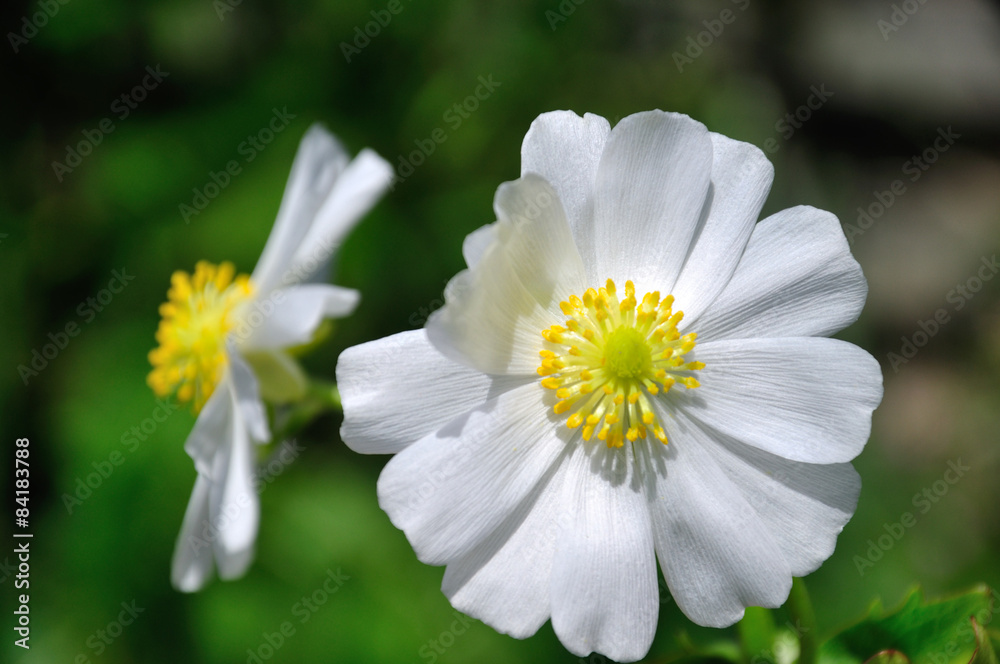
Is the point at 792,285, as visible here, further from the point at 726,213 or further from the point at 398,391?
the point at 398,391

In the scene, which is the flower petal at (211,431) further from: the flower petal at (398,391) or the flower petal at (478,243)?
the flower petal at (478,243)

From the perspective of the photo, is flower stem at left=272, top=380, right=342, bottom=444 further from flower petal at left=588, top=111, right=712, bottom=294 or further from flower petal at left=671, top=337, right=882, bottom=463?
flower petal at left=671, top=337, right=882, bottom=463

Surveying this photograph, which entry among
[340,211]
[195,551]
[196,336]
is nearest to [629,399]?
[340,211]

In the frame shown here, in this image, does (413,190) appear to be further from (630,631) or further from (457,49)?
(630,631)

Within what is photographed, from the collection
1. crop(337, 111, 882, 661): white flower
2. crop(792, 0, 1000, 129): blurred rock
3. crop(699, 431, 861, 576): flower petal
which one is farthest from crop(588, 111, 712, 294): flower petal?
crop(792, 0, 1000, 129): blurred rock

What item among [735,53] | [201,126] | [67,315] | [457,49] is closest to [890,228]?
[735,53]
